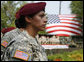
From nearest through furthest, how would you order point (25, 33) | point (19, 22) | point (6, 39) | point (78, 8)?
point (25, 33)
point (19, 22)
point (6, 39)
point (78, 8)

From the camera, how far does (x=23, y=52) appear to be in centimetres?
125

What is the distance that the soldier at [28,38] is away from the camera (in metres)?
1.24

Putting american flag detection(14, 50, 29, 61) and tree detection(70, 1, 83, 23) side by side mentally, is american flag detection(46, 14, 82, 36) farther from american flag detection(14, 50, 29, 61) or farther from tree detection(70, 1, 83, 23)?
american flag detection(14, 50, 29, 61)

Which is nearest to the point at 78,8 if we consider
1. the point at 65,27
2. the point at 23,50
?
the point at 65,27

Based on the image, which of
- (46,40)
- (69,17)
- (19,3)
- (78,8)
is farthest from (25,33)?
(78,8)

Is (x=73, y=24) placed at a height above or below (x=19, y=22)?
below

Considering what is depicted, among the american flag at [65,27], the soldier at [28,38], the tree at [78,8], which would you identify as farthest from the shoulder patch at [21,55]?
the tree at [78,8]

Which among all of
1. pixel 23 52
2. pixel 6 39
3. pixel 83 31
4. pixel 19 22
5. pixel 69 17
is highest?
pixel 19 22

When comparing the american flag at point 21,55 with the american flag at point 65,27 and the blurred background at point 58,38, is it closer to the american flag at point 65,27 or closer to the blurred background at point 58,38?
the blurred background at point 58,38

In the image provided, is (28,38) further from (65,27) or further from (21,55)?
(65,27)

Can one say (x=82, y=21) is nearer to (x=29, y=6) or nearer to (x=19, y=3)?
(x=19, y=3)

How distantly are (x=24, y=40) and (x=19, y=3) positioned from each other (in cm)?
1806

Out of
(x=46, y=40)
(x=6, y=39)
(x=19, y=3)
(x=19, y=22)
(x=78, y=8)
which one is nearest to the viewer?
(x=19, y=22)

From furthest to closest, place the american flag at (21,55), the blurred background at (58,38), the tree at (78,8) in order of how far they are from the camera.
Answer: the tree at (78,8) → the blurred background at (58,38) → the american flag at (21,55)
